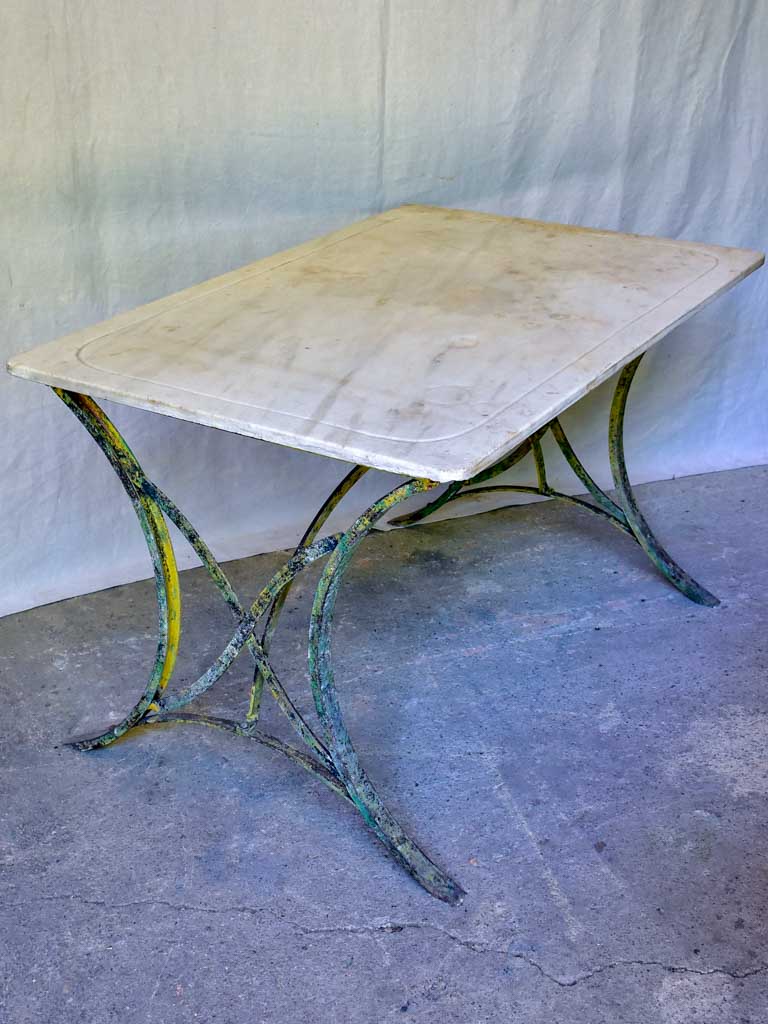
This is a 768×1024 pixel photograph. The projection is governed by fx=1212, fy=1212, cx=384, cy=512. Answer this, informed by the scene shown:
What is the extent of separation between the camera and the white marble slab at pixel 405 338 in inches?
63.4

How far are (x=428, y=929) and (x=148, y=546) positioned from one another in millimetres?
781

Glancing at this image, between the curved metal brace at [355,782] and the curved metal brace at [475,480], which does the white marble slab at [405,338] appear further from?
the curved metal brace at [475,480]

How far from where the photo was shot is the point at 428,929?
186cm

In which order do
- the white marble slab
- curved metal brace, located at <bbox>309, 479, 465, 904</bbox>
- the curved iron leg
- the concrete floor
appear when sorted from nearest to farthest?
1. the white marble slab
2. the concrete floor
3. curved metal brace, located at <bbox>309, 479, 465, 904</bbox>
4. the curved iron leg

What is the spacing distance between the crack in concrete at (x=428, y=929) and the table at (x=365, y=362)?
82 millimetres

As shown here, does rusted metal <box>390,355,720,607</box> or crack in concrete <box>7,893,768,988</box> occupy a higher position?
rusted metal <box>390,355,720,607</box>

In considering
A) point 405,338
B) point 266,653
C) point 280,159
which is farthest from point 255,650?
point 280,159

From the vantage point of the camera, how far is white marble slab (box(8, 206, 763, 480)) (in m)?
1.61

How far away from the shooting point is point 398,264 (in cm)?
221

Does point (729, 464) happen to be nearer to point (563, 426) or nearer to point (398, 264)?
point (563, 426)

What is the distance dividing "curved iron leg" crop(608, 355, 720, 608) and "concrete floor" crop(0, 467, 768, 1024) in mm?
44

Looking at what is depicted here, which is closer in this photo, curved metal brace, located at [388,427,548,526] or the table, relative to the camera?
the table

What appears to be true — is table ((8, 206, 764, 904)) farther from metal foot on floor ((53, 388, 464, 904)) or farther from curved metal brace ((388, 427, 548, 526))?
curved metal brace ((388, 427, 548, 526))

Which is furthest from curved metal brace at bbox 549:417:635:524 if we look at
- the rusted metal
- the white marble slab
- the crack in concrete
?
the crack in concrete
